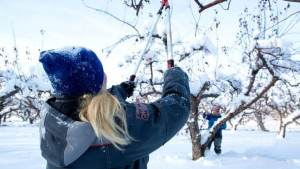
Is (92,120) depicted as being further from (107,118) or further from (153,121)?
(153,121)

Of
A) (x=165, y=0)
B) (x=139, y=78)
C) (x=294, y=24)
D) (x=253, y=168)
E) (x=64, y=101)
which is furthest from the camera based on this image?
(x=139, y=78)

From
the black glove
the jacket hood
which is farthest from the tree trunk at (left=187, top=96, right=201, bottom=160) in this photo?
the jacket hood

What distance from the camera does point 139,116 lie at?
0.99 metres

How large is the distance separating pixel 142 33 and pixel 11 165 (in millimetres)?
4452

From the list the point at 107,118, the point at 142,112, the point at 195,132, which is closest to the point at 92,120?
the point at 107,118

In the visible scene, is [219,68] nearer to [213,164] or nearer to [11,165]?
[213,164]

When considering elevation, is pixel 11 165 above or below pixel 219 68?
below

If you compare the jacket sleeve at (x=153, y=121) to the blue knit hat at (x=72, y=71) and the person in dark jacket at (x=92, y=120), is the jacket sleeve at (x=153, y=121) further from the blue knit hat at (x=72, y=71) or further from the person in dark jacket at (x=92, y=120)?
the blue knit hat at (x=72, y=71)

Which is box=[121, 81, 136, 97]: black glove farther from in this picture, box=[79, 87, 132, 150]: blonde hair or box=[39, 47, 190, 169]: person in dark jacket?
box=[79, 87, 132, 150]: blonde hair

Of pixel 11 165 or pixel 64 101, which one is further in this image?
pixel 11 165

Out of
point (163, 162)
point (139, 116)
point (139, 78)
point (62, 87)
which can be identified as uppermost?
point (62, 87)

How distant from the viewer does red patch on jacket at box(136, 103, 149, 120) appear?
99 centimetres

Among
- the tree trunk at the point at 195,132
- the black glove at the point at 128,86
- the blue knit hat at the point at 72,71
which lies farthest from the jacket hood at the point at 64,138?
the tree trunk at the point at 195,132

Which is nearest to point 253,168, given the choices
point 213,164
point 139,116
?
point 213,164
